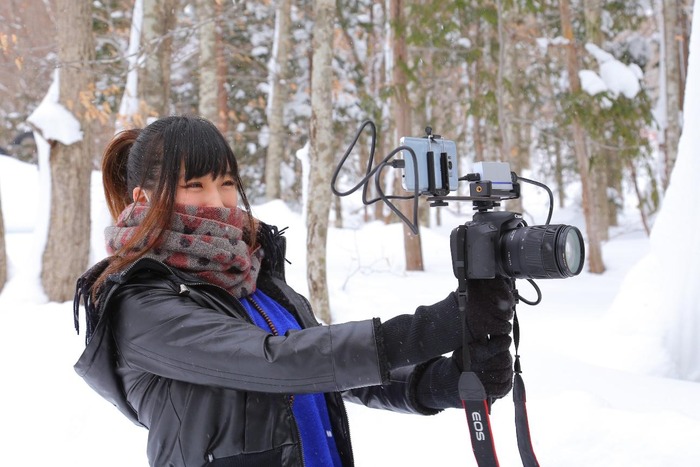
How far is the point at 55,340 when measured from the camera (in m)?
5.73

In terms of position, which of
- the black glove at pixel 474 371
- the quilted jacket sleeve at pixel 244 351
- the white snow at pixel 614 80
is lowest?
the black glove at pixel 474 371

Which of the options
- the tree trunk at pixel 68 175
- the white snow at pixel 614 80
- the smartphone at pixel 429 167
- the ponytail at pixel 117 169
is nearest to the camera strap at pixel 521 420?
the smartphone at pixel 429 167

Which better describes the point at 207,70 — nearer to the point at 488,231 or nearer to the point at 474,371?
the point at 488,231

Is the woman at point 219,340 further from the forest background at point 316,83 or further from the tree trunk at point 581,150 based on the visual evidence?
the tree trunk at point 581,150

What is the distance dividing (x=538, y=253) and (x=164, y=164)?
0.87 m

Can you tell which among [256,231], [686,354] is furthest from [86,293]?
[686,354]

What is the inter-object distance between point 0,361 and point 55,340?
1.69 ft

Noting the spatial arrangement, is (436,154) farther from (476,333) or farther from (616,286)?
(616,286)

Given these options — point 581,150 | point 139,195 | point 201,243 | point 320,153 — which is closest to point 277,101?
point 581,150

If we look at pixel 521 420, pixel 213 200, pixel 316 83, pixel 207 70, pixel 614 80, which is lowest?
pixel 521 420

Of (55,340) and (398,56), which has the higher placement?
(398,56)

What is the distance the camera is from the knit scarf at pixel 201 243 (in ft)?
4.95

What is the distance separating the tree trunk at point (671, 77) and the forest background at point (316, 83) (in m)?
0.02

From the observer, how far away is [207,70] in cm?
1160
